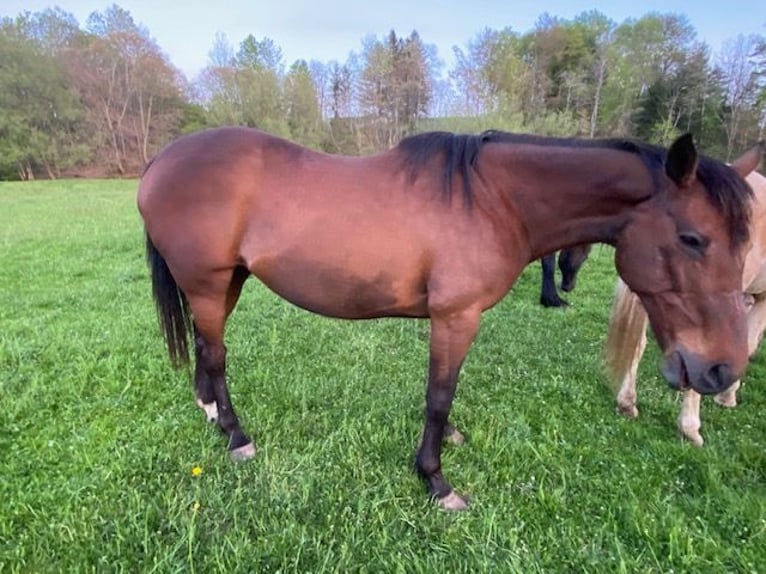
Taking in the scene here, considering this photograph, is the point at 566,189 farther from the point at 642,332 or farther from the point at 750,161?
the point at 642,332

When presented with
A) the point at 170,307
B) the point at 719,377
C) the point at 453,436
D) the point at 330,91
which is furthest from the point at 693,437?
the point at 330,91

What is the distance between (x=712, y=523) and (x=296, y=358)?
9.63ft

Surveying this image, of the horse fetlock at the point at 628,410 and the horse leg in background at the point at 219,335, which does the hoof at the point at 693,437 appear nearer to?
the horse fetlock at the point at 628,410

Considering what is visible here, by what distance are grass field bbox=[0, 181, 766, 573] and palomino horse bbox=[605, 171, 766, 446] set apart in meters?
0.11

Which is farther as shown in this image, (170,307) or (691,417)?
(170,307)

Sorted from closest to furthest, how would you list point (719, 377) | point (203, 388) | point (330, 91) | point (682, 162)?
1. point (682, 162)
2. point (719, 377)
3. point (203, 388)
4. point (330, 91)

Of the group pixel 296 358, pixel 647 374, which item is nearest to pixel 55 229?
pixel 296 358

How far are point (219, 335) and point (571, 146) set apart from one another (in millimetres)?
2123

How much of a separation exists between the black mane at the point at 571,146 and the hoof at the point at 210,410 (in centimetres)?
198

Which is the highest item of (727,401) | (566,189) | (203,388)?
(566,189)

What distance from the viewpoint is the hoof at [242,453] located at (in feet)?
8.56

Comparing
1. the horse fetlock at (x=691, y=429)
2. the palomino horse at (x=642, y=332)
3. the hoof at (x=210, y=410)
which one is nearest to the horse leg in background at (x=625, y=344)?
the palomino horse at (x=642, y=332)

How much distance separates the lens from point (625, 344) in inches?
118

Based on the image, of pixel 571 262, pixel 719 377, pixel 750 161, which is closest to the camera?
pixel 719 377
